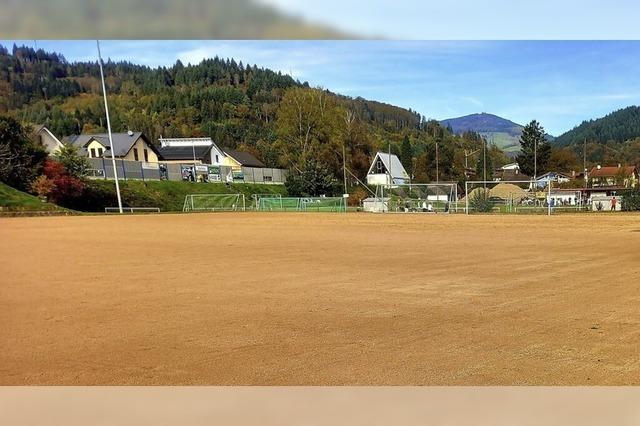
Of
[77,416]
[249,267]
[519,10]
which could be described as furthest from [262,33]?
[249,267]

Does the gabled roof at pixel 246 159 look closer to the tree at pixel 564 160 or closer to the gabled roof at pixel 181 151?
the gabled roof at pixel 181 151

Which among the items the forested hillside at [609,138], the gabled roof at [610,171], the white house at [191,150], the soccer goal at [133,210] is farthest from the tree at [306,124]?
the gabled roof at [610,171]

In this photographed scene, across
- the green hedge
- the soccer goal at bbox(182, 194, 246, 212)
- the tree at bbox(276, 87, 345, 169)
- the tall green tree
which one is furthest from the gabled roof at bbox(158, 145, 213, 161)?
the tall green tree

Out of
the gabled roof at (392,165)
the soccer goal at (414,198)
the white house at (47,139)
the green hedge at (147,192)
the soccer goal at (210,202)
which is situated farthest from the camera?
the soccer goal at (414,198)

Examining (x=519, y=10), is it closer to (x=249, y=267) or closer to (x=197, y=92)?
(x=197, y=92)

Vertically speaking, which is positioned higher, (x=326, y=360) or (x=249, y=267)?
(x=249, y=267)

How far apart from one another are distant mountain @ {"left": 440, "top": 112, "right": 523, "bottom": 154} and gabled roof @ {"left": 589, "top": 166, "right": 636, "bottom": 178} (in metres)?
0.70

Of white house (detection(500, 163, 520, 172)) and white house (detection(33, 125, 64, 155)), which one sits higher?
white house (detection(33, 125, 64, 155))

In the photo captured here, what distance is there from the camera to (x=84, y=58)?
267 centimetres

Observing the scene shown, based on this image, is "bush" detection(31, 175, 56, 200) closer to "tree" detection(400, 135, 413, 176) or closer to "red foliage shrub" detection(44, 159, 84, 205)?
"red foliage shrub" detection(44, 159, 84, 205)

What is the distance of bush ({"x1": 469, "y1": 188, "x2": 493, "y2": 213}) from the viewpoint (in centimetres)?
418

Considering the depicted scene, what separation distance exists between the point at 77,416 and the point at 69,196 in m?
2.09

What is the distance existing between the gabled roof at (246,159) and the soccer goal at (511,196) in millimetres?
1929

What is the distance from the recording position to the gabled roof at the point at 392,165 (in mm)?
3623
